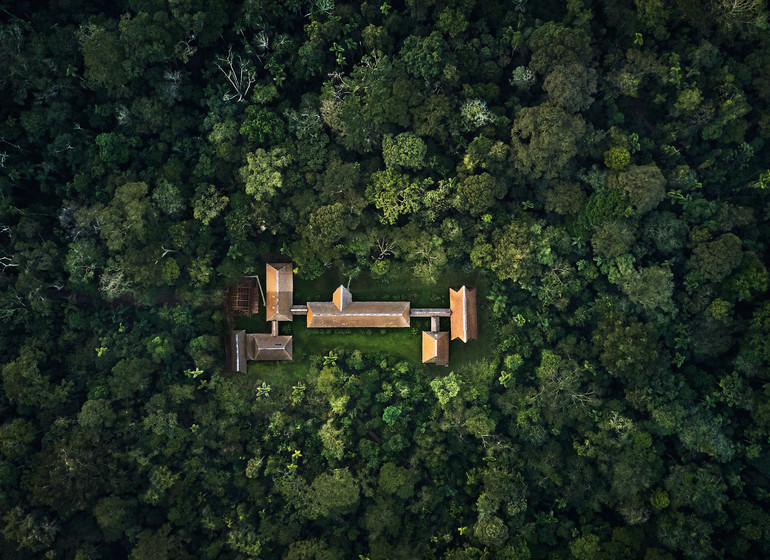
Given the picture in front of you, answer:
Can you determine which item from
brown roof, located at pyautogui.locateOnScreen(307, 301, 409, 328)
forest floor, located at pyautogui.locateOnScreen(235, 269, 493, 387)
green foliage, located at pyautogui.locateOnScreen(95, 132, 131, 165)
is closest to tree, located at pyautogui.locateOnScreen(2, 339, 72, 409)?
forest floor, located at pyautogui.locateOnScreen(235, 269, 493, 387)

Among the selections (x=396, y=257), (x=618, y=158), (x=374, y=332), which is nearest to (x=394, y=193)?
(x=396, y=257)

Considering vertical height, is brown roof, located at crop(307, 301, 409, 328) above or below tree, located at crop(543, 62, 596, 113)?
below

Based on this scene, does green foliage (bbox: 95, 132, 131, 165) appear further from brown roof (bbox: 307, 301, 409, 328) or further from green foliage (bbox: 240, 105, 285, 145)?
brown roof (bbox: 307, 301, 409, 328)

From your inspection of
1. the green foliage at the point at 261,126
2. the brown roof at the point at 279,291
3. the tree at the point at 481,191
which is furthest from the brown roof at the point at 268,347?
the tree at the point at 481,191

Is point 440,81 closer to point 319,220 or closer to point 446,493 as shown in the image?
point 319,220

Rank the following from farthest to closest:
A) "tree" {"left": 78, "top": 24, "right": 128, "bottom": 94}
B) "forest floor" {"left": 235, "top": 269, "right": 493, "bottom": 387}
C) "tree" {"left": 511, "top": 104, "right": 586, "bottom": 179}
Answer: "forest floor" {"left": 235, "top": 269, "right": 493, "bottom": 387}, "tree" {"left": 78, "top": 24, "right": 128, "bottom": 94}, "tree" {"left": 511, "top": 104, "right": 586, "bottom": 179}

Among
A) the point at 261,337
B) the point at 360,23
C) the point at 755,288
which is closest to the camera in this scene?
the point at 755,288

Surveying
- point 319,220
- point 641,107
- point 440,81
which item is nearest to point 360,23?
point 440,81
